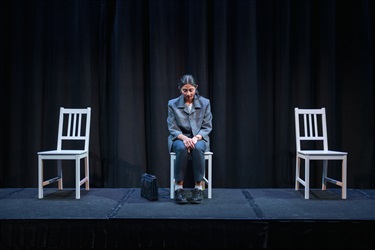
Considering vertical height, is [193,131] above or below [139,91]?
below

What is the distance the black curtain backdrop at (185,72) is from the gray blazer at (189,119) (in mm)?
477

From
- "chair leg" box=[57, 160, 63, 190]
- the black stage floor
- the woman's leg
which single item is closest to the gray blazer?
the woman's leg

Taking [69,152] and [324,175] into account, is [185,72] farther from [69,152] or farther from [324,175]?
Answer: [324,175]

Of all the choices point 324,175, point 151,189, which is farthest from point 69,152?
point 324,175

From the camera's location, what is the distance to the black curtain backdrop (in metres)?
3.80

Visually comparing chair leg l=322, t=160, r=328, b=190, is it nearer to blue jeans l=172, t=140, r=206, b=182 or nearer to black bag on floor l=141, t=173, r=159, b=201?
blue jeans l=172, t=140, r=206, b=182

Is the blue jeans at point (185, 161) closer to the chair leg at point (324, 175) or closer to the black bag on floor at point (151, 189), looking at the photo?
the black bag on floor at point (151, 189)

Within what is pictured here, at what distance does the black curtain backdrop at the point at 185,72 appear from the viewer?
12.5ft

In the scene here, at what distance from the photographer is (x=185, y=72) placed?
3879 mm

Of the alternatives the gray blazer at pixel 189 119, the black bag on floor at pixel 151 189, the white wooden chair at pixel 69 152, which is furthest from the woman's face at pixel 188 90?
the white wooden chair at pixel 69 152
